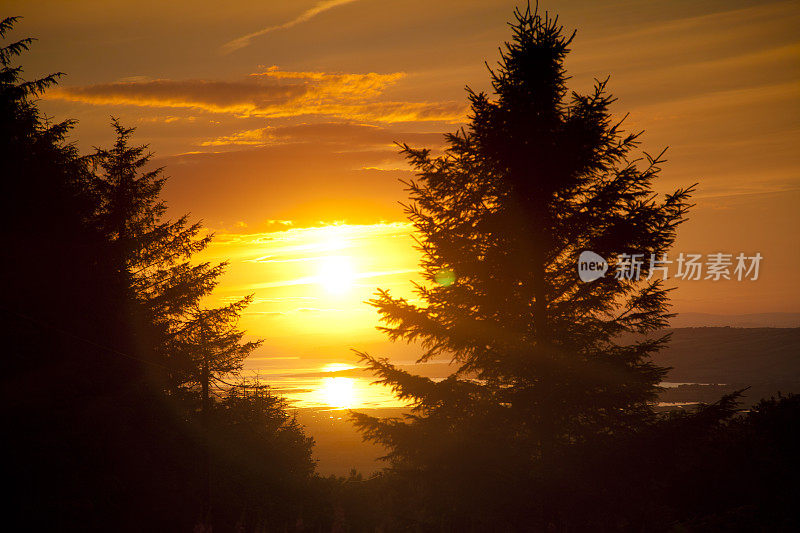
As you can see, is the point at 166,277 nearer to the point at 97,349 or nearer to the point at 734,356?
the point at 97,349

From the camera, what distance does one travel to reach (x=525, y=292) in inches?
566

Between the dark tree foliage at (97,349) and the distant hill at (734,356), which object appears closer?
the dark tree foliage at (97,349)

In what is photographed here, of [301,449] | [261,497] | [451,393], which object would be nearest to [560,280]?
[451,393]

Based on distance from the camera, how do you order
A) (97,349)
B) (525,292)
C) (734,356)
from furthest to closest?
(734,356)
(97,349)
(525,292)

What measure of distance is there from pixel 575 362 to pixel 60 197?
1647cm

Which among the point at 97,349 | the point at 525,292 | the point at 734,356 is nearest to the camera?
the point at 525,292

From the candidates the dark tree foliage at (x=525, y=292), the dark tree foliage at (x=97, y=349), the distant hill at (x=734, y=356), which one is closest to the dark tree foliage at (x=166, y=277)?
the dark tree foliage at (x=97, y=349)

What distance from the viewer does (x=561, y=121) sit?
48.3 ft

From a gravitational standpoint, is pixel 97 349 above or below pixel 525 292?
below

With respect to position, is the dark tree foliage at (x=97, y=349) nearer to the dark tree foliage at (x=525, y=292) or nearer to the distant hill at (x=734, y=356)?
the dark tree foliage at (x=525, y=292)

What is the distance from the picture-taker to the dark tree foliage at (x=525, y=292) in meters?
13.3

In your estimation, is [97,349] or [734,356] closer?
[97,349]

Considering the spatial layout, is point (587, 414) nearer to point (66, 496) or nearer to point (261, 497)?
point (66, 496)

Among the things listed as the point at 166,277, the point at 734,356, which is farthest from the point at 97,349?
the point at 734,356
